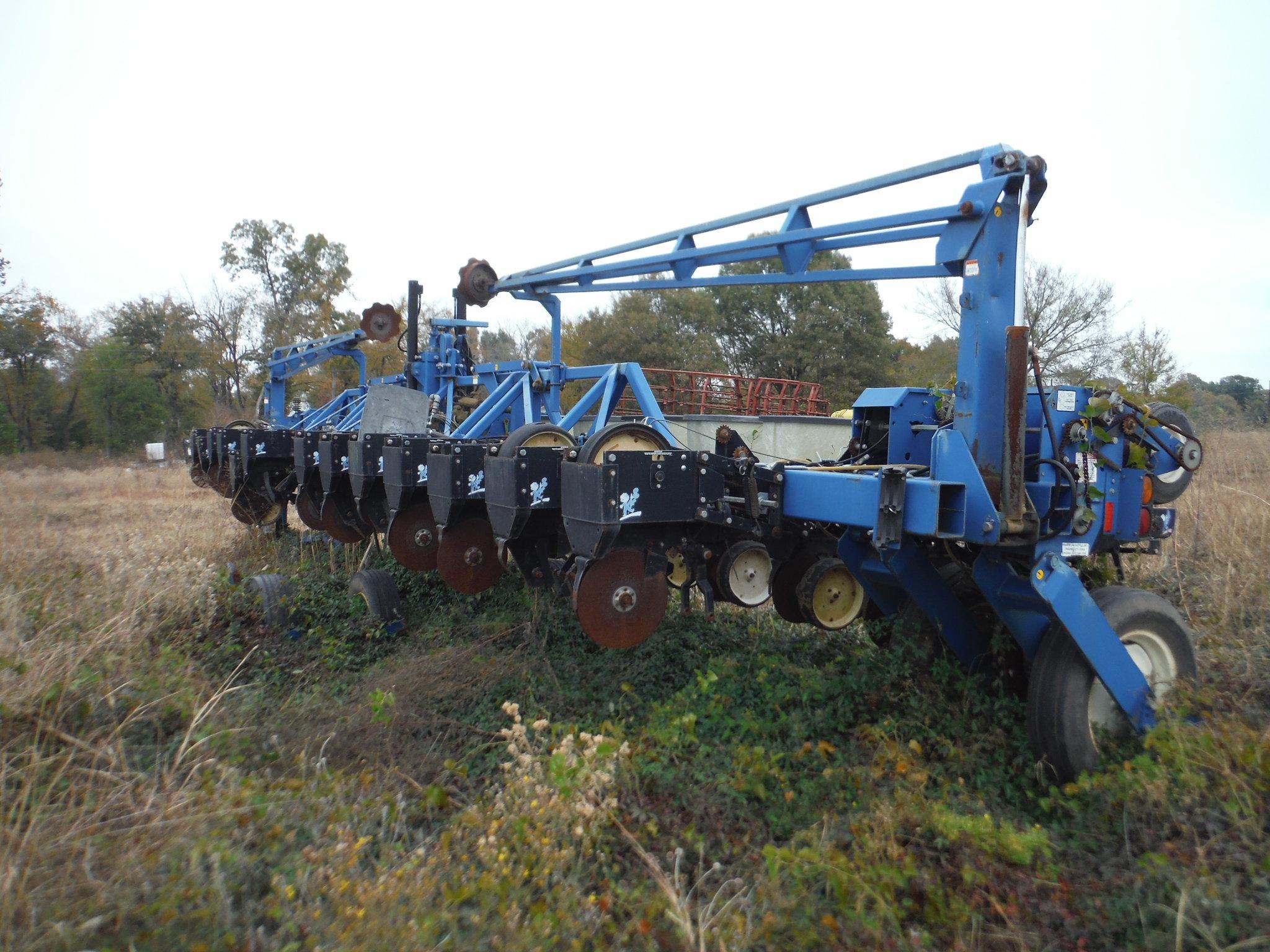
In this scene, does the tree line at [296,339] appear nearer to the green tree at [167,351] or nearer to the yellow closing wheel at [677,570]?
the green tree at [167,351]

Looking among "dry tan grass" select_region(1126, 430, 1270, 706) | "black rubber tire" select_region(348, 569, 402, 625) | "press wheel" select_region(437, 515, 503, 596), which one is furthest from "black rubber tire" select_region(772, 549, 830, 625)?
"black rubber tire" select_region(348, 569, 402, 625)

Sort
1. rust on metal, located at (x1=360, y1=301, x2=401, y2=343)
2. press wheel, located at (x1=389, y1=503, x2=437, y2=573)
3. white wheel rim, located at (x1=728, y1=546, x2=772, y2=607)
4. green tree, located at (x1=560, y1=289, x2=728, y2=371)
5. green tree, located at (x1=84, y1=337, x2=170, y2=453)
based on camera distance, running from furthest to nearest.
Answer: green tree, located at (x1=84, y1=337, x2=170, y2=453) < green tree, located at (x1=560, y1=289, x2=728, y2=371) < rust on metal, located at (x1=360, y1=301, x2=401, y2=343) < press wheel, located at (x1=389, y1=503, x2=437, y2=573) < white wheel rim, located at (x1=728, y1=546, x2=772, y2=607)

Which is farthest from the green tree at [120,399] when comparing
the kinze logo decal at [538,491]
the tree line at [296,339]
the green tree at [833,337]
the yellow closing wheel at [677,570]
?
the kinze logo decal at [538,491]

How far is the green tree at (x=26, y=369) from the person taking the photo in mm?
30953

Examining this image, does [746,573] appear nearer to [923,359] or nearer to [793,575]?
[793,575]

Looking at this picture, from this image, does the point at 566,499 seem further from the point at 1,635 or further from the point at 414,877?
the point at 1,635

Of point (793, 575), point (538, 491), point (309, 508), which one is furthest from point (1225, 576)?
point (309, 508)

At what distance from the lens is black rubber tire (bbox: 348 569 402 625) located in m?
7.01

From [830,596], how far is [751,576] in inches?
28.6

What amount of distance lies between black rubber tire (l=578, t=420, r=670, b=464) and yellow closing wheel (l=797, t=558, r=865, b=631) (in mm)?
1517

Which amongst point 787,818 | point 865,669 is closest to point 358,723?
point 787,818

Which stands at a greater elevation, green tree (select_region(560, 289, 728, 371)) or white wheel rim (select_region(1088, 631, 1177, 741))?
green tree (select_region(560, 289, 728, 371))

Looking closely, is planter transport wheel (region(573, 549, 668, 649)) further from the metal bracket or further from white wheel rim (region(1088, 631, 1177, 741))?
white wheel rim (region(1088, 631, 1177, 741))

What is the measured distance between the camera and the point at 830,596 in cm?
570
